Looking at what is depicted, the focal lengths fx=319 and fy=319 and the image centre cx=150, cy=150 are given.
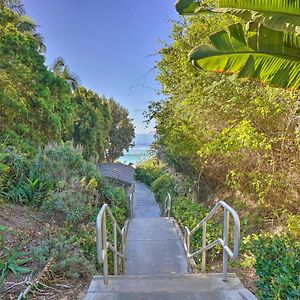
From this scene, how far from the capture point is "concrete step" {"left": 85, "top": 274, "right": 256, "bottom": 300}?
305 cm

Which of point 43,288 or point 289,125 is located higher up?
point 289,125

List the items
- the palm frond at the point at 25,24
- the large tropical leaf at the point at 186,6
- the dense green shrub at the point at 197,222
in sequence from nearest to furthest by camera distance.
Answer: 1. the large tropical leaf at the point at 186,6
2. the dense green shrub at the point at 197,222
3. the palm frond at the point at 25,24

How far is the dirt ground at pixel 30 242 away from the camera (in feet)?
10.8

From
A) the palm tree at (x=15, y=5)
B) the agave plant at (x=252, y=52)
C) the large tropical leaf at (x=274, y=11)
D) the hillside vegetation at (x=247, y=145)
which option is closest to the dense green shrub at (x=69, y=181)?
the hillside vegetation at (x=247, y=145)

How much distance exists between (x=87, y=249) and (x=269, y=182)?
120 inches

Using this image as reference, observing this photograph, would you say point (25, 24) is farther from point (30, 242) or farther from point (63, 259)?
point (63, 259)

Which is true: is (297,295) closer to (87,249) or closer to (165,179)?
(87,249)

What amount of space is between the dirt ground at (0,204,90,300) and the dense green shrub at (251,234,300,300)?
5.98 ft

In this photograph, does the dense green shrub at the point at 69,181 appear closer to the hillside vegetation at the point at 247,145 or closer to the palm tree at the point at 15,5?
the hillside vegetation at the point at 247,145

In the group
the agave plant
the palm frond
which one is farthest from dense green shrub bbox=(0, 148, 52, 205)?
the palm frond

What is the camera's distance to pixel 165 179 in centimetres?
1703

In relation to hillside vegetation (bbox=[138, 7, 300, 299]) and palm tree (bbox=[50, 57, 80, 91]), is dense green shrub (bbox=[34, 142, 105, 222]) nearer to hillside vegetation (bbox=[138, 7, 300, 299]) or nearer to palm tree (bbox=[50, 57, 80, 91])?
hillside vegetation (bbox=[138, 7, 300, 299])

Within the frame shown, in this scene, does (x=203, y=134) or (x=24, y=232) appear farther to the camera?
(x=203, y=134)

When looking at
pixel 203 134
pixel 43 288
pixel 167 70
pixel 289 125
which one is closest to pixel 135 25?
pixel 167 70
